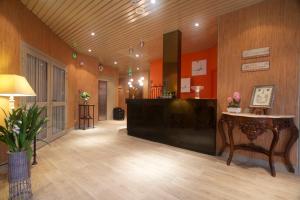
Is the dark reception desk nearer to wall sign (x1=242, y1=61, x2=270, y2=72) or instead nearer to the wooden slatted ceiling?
wall sign (x1=242, y1=61, x2=270, y2=72)

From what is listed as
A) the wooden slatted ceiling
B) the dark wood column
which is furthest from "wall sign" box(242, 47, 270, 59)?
the dark wood column

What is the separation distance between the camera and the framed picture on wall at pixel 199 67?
6555 mm

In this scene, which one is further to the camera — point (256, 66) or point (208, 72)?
point (208, 72)

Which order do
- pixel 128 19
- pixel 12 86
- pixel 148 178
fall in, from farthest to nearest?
pixel 128 19
pixel 148 178
pixel 12 86

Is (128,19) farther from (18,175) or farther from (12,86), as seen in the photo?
(18,175)

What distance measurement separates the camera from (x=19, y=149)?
209cm

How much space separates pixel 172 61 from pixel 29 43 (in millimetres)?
3299

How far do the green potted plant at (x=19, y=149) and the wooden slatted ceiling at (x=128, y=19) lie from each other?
94.4 inches

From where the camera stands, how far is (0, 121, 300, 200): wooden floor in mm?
2189

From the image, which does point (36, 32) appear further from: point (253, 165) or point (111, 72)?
point (111, 72)

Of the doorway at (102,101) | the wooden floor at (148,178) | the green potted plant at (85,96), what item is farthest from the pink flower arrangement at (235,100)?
the doorway at (102,101)

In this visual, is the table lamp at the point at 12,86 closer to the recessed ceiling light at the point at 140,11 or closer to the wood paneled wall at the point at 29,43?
the wood paneled wall at the point at 29,43

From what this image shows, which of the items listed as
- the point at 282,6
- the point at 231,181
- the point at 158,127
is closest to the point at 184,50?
the point at 158,127

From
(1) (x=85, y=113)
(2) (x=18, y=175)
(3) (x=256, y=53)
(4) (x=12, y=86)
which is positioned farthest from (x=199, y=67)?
(2) (x=18, y=175)
